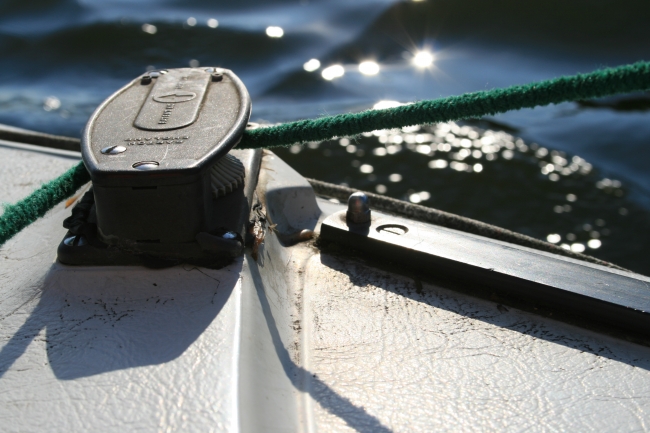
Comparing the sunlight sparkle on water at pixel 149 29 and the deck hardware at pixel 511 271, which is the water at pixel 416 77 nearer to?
the sunlight sparkle on water at pixel 149 29

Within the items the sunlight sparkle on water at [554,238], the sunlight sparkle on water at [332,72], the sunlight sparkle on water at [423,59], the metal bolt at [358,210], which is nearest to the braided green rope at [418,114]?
the metal bolt at [358,210]

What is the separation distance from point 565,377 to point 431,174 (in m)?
1.50

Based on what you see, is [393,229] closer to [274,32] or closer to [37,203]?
[37,203]

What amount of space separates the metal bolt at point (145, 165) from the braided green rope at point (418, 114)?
0.21m

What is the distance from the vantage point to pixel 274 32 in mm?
3189

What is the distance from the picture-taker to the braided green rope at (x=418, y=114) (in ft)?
2.54

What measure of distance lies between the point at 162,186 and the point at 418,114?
0.36 m

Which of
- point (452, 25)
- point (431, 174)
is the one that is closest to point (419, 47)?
point (452, 25)

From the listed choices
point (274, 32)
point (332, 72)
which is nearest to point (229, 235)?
point (332, 72)

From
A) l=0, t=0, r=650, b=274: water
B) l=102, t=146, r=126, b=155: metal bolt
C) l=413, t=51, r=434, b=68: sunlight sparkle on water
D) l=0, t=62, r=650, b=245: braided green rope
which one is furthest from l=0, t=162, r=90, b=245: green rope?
l=413, t=51, r=434, b=68: sunlight sparkle on water

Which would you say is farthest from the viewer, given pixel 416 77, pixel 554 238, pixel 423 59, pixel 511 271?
pixel 423 59

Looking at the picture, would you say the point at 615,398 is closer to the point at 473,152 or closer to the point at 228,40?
the point at 473,152

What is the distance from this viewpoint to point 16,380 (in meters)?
0.73

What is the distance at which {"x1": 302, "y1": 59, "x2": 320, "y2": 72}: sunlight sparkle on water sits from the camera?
9.76 ft
